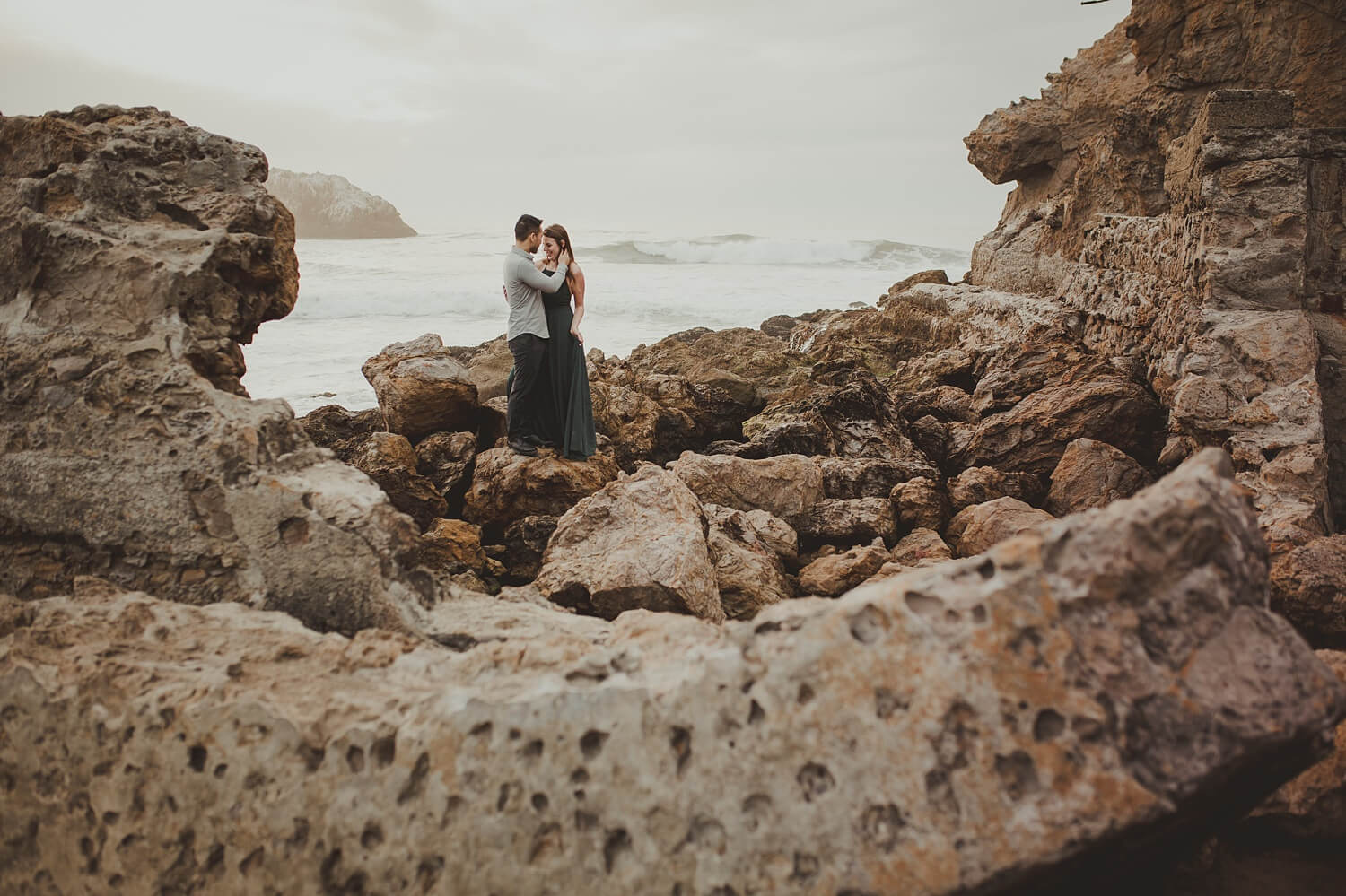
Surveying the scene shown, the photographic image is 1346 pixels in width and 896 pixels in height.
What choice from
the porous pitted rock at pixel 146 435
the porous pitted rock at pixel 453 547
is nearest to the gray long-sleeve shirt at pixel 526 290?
the porous pitted rock at pixel 453 547

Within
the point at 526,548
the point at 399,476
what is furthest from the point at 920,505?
the point at 399,476

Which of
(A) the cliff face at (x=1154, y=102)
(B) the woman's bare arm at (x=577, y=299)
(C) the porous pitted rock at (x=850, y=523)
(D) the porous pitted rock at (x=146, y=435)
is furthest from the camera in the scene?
(A) the cliff face at (x=1154, y=102)

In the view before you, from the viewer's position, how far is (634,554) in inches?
125

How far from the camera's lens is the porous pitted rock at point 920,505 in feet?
14.5

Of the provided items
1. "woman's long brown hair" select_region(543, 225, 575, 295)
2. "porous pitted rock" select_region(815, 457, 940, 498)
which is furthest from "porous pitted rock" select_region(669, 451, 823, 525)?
"woman's long brown hair" select_region(543, 225, 575, 295)

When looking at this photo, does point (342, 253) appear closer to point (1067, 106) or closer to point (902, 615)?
point (1067, 106)

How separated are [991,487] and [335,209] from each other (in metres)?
42.9

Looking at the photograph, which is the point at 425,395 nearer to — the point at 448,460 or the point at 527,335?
the point at 448,460

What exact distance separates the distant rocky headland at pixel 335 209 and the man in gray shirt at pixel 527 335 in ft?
129

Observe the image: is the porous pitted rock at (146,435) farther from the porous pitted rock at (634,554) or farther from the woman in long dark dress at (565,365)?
the woman in long dark dress at (565,365)

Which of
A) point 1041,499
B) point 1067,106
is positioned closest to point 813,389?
point 1041,499

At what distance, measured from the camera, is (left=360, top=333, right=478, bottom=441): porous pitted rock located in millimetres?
5598

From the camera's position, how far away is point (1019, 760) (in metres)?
1.51

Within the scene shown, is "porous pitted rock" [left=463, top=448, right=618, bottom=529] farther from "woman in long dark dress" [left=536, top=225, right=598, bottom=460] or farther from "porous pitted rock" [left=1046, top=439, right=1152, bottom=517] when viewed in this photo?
"porous pitted rock" [left=1046, top=439, right=1152, bottom=517]
